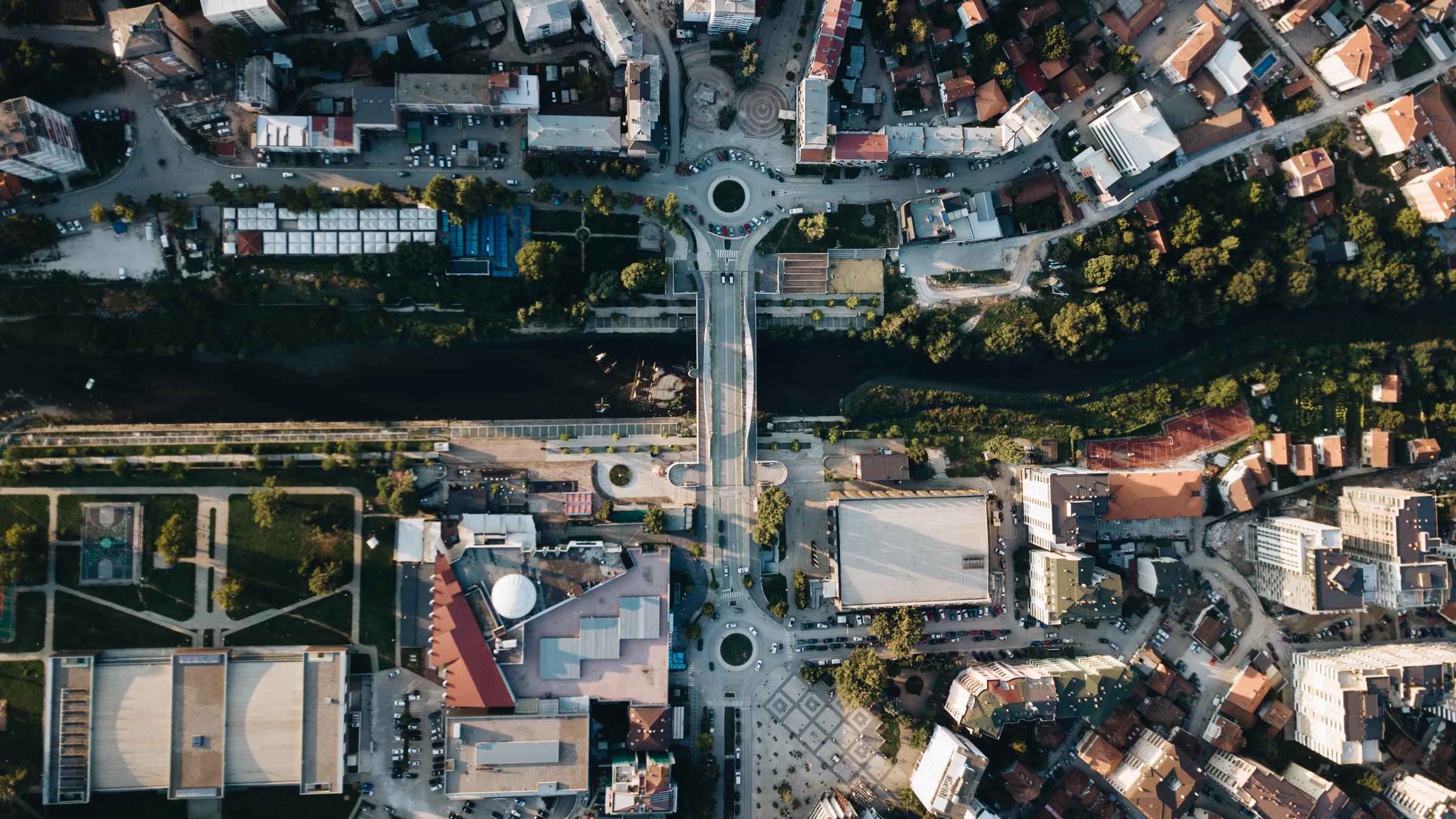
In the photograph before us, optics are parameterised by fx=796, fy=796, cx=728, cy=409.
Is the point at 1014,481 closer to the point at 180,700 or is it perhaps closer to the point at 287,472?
the point at 287,472

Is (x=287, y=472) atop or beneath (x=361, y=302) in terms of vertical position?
beneath

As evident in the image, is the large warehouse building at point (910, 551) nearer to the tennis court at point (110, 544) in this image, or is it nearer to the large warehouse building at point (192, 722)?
the large warehouse building at point (192, 722)

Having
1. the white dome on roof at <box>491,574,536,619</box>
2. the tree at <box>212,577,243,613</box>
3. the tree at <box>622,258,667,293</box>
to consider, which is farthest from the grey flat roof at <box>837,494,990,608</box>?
the tree at <box>212,577,243,613</box>


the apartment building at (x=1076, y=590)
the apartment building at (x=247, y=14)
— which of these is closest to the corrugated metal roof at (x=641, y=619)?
the apartment building at (x=1076, y=590)

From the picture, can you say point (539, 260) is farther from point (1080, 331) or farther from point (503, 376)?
point (1080, 331)

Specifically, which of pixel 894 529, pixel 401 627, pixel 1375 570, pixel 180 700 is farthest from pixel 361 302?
pixel 1375 570

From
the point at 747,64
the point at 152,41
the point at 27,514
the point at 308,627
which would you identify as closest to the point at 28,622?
the point at 27,514
